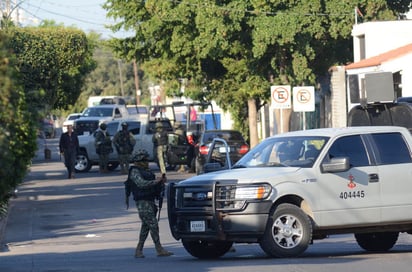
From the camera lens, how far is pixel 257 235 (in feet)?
48.3

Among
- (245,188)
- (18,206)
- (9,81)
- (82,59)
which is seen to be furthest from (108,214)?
(9,81)

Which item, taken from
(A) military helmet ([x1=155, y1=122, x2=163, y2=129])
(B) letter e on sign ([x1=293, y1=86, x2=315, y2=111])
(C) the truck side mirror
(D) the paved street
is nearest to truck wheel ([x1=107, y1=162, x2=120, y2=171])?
(A) military helmet ([x1=155, y1=122, x2=163, y2=129])

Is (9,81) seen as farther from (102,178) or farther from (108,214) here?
(102,178)

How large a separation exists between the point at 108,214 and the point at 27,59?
19.1 feet

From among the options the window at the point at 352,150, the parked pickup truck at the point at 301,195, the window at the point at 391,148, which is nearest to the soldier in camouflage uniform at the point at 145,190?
the parked pickup truck at the point at 301,195

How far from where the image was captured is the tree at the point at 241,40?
42.7m

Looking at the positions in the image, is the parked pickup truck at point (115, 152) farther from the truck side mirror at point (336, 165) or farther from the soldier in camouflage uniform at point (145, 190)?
Answer: the truck side mirror at point (336, 165)

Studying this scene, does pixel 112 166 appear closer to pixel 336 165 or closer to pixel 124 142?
pixel 124 142

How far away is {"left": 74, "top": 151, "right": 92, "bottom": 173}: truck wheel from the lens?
4178cm

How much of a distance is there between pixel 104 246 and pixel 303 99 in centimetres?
1449

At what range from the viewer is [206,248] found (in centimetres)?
1596

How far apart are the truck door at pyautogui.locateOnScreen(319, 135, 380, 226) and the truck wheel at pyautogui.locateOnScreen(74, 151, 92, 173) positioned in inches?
1068

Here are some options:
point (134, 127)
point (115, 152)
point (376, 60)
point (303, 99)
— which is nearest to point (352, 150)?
point (303, 99)

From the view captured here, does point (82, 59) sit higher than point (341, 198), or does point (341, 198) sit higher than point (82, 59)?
point (82, 59)
